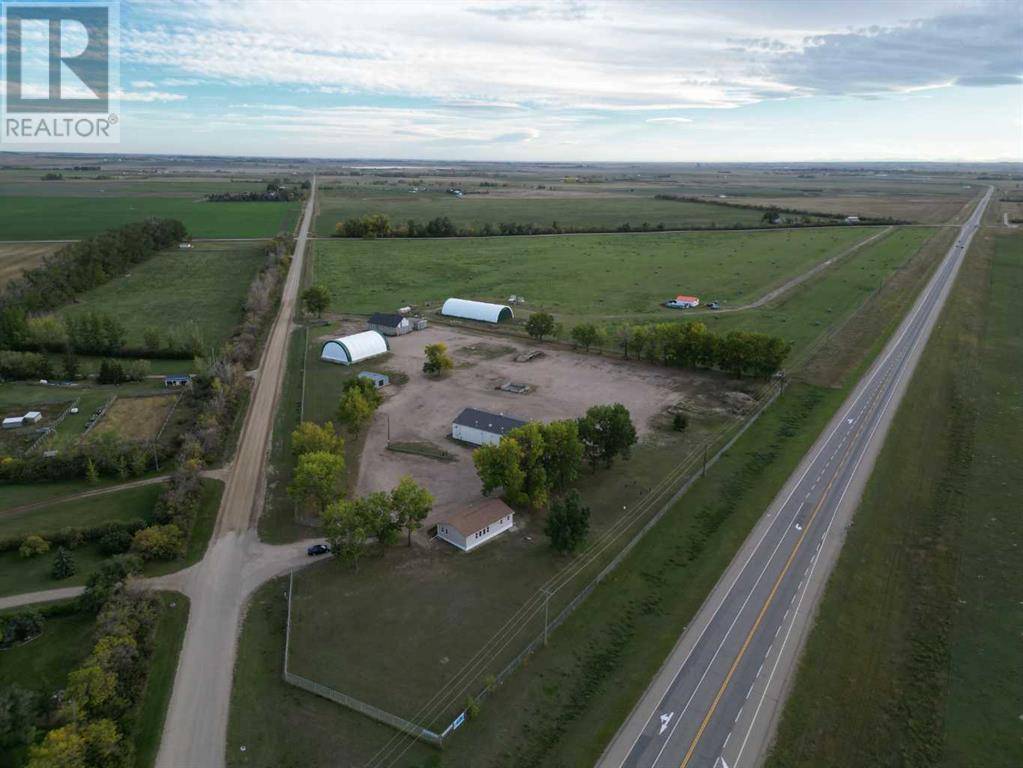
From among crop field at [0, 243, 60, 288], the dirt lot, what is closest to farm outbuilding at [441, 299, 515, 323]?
the dirt lot

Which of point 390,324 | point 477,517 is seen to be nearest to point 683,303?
point 390,324

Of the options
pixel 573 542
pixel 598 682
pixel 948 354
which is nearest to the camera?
pixel 598 682

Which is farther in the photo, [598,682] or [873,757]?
[598,682]

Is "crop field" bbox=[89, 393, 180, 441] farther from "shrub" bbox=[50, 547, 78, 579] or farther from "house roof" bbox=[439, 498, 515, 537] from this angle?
"house roof" bbox=[439, 498, 515, 537]

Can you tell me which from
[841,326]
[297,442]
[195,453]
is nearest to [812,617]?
[297,442]

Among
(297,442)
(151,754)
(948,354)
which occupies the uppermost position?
(948,354)

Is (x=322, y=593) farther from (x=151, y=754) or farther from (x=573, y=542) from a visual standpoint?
(x=573, y=542)

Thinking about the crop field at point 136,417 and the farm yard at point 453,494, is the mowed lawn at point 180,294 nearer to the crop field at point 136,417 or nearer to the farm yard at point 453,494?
the crop field at point 136,417
